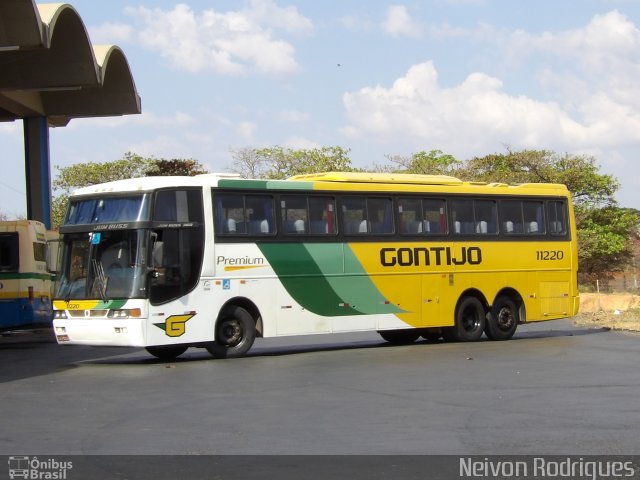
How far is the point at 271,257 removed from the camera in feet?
63.0

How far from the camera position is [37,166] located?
37.6m

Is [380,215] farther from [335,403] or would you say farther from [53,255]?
[335,403]

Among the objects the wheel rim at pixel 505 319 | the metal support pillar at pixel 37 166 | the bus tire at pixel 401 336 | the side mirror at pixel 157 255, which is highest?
the metal support pillar at pixel 37 166

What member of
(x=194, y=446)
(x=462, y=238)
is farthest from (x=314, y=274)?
(x=194, y=446)

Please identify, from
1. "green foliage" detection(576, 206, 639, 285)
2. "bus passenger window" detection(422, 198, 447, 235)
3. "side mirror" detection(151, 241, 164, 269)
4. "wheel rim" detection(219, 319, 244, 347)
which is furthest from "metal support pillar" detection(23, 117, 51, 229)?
"green foliage" detection(576, 206, 639, 285)

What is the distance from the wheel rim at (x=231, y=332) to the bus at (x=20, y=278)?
28.9 feet

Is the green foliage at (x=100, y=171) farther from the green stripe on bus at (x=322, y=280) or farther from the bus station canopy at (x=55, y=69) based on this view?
the green stripe on bus at (x=322, y=280)

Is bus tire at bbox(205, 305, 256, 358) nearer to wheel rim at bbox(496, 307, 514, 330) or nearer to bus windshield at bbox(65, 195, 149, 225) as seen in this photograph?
bus windshield at bbox(65, 195, 149, 225)

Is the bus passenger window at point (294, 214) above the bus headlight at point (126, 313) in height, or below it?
above

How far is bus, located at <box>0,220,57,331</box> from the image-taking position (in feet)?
86.1

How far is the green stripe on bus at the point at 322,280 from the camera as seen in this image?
19375mm

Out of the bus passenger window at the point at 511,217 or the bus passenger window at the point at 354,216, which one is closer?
the bus passenger window at the point at 354,216

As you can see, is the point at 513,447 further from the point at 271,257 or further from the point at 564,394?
the point at 271,257
